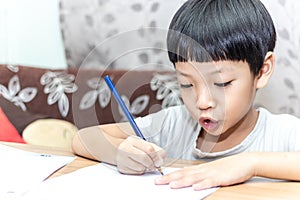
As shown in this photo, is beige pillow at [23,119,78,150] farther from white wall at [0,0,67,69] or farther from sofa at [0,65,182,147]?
white wall at [0,0,67,69]

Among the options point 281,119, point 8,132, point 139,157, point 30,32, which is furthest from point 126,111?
point 30,32

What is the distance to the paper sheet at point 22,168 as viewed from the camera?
804mm

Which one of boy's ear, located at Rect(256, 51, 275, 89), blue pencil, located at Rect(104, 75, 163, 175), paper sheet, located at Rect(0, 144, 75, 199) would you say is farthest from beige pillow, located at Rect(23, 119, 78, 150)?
boy's ear, located at Rect(256, 51, 275, 89)

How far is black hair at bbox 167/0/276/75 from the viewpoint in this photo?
3.04ft

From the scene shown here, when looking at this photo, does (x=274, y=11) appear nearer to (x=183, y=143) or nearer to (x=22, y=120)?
(x=183, y=143)

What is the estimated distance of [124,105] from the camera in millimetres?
915

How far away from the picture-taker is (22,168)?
0.90 meters

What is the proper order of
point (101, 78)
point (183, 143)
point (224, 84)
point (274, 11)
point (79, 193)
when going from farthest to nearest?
point (274, 11) < point (101, 78) < point (183, 143) < point (224, 84) < point (79, 193)

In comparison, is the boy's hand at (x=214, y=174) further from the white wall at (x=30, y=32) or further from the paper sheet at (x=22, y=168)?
the white wall at (x=30, y=32)

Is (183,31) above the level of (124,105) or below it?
above

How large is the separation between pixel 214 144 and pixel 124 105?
10.5 inches

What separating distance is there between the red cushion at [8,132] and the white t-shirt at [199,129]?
43 cm

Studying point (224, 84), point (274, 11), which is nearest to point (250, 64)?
point (224, 84)

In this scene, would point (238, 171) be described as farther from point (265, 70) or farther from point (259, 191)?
point (265, 70)
